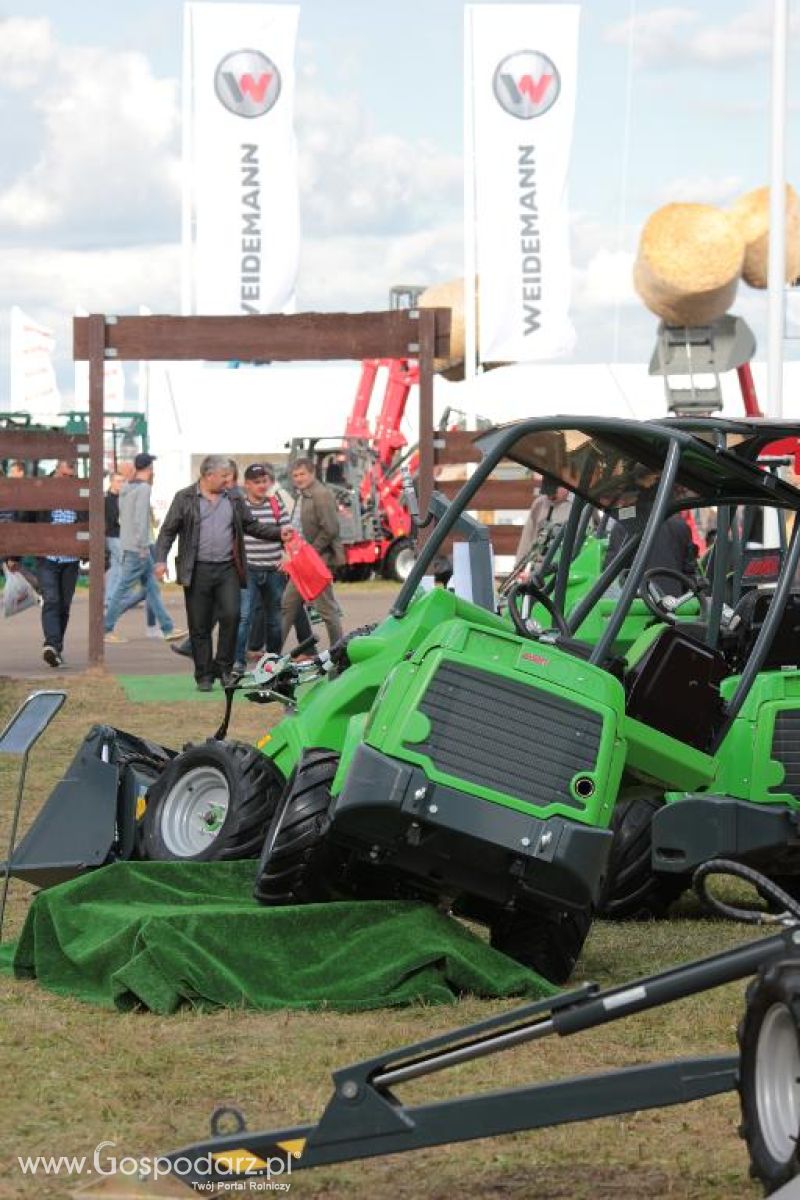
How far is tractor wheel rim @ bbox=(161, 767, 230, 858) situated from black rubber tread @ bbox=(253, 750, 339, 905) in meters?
0.86

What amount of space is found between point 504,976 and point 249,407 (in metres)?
29.5

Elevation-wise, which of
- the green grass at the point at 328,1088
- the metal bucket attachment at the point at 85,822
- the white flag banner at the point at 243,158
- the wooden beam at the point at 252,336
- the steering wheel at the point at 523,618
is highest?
the white flag banner at the point at 243,158

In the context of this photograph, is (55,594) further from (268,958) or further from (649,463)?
(268,958)

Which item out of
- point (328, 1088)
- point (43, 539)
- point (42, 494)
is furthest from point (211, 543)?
point (328, 1088)

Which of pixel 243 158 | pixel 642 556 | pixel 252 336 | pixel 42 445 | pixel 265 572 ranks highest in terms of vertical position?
pixel 243 158

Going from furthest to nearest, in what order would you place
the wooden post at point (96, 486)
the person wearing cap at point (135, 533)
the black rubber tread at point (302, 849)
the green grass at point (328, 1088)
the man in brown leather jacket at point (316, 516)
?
the person wearing cap at point (135, 533) < the man in brown leather jacket at point (316, 516) < the wooden post at point (96, 486) < the black rubber tread at point (302, 849) < the green grass at point (328, 1088)

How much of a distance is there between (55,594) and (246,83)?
582 inches

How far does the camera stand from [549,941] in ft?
22.9

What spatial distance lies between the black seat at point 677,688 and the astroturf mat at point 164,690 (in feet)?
30.3

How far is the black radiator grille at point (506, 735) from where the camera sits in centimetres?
638

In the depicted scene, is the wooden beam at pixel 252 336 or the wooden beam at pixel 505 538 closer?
the wooden beam at pixel 252 336

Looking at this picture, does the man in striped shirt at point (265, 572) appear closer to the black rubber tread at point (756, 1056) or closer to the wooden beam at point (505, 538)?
the wooden beam at point (505, 538)

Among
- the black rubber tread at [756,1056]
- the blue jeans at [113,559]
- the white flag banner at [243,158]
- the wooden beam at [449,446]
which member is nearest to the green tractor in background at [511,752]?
the black rubber tread at [756,1056]

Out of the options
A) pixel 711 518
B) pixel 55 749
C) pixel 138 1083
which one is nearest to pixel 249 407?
pixel 711 518
